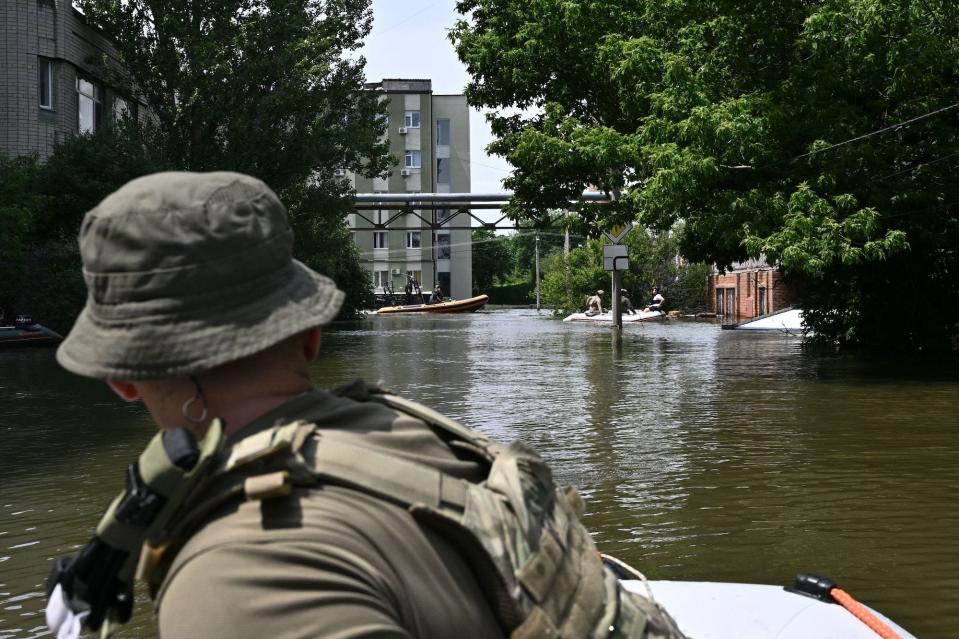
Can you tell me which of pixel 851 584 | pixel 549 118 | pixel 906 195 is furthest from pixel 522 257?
pixel 851 584

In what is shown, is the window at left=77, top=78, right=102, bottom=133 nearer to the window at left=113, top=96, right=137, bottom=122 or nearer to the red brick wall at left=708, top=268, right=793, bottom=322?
the window at left=113, top=96, right=137, bottom=122

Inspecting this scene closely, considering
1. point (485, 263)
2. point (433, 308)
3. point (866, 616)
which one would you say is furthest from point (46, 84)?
point (485, 263)

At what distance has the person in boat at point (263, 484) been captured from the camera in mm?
1367

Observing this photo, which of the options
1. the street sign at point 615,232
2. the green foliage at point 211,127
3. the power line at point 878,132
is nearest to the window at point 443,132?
the green foliage at point 211,127

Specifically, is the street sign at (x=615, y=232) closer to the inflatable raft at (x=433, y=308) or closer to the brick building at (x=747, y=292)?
the brick building at (x=747, y=292)

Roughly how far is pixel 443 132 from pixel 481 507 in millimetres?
84869

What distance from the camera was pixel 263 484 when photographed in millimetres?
1389

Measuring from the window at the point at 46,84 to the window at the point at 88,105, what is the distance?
172 centimetres

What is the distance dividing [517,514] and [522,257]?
446 ft

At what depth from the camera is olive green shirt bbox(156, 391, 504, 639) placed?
4.36 ft

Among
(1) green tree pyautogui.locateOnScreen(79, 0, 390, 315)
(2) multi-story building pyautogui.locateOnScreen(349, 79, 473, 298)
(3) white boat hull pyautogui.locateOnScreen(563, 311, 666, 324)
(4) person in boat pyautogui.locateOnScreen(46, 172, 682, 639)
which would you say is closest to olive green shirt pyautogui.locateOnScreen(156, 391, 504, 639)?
(4) person in boat pyautogui.locateOnScreen(46, 172, 682, 639)

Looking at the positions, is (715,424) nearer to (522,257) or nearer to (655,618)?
(655,618)

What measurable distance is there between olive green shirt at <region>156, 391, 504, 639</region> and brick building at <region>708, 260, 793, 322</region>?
41.3m

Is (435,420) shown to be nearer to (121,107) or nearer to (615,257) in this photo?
(615,257)
